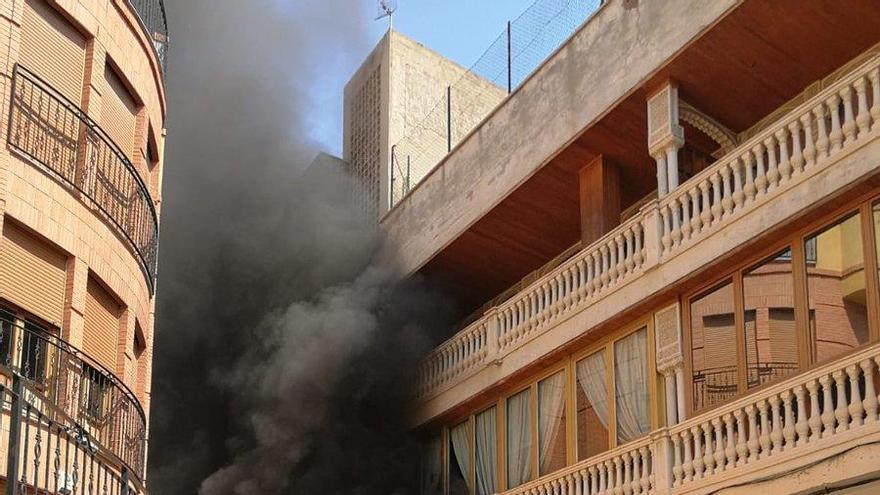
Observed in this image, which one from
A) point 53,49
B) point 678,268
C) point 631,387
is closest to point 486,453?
point 631,387

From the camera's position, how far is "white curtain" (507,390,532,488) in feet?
70.6

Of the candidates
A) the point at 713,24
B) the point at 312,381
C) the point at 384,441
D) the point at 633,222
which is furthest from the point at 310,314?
the point at 713,24

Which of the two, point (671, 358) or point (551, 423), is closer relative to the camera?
point (671, 358)

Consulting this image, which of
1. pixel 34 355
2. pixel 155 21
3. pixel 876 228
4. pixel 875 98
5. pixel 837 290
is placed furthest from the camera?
pixel 155 21

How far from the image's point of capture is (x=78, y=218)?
617 inches

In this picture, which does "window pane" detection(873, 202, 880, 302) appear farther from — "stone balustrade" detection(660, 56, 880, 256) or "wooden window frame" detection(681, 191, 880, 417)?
"stone balustrade" detection(660, 56, 880, 256)

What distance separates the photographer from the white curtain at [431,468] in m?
24.3

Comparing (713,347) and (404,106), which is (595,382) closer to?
(713,347)

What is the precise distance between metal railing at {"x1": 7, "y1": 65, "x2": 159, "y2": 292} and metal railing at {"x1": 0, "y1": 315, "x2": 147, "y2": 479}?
1.83 metres

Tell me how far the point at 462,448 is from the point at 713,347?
725 centimetres

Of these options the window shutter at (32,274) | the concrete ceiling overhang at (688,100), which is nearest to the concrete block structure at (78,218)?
the window shutter at (32,274)

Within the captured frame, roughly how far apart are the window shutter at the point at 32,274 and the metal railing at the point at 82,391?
12.0 inches

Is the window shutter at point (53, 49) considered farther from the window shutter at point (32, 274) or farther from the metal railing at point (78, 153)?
the window shutter at point (32, 274)

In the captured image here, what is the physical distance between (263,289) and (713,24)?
47.3 feet
